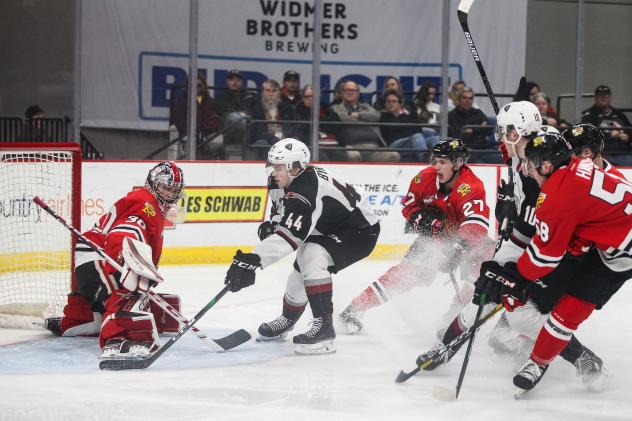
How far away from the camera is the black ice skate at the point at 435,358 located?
165 inches

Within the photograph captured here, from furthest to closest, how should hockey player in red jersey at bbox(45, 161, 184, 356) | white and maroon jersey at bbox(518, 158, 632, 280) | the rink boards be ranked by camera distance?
the rink boards < hockey player in red jersey at bbox(45, 161, 184, 356) < white and maroon jersey at bbox(518, 158, 632, 280)

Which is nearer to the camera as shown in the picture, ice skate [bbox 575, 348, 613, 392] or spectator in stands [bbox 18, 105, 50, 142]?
ice skate [bbox 575, 348, 613, 392]

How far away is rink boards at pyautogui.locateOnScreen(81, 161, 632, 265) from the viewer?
709 cm

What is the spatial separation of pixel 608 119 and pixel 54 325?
5.73m

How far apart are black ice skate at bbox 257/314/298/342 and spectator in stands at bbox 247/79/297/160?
10.7ft

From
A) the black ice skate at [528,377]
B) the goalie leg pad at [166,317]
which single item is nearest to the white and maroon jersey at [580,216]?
the black ice skate at [528,377]

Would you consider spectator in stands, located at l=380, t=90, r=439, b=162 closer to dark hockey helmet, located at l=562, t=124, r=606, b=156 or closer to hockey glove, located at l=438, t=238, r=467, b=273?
hockey glove, located at l=438, t=238, r=467, b=273

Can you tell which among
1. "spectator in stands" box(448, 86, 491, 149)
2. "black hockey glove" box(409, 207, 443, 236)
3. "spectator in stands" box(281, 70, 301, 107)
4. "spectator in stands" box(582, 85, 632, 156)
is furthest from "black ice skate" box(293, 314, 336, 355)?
"spectator in stands" box(582, 85, 632, 156)

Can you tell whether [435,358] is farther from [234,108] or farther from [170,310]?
[234,108]

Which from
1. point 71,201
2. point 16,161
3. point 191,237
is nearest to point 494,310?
point 71,201

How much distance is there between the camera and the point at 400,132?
863 cm

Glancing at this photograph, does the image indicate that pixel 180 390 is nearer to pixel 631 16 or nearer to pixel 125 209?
pixel 125 209

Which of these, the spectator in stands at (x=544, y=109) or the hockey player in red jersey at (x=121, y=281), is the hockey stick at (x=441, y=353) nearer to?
the hockey player in red jersey at (x=121, y=281)

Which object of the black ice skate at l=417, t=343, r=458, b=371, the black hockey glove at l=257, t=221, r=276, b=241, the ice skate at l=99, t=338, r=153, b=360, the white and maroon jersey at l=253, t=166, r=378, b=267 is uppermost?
the white and maroon jersey at l=253, t=166, r=378, b=267
